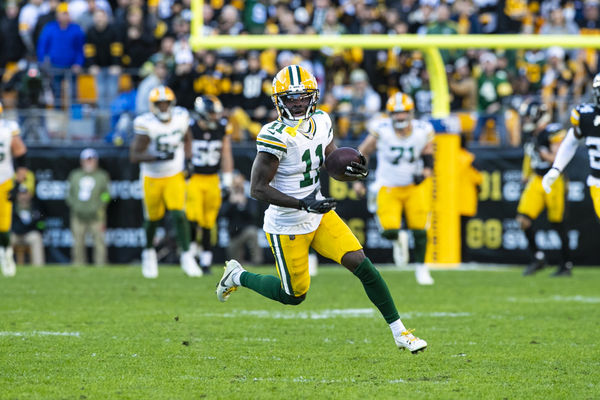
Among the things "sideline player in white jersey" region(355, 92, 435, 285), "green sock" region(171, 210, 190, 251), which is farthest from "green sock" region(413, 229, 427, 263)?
"green sock" region(171, 210, 190, 251)

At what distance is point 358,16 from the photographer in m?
14.2

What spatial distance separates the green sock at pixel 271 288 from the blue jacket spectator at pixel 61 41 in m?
8.53

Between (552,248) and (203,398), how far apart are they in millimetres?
9085

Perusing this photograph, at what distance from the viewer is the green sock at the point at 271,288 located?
561cm

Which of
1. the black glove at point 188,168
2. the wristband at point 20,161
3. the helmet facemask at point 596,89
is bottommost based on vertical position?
the black glove at point 188,168

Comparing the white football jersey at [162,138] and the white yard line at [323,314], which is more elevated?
the white football jersey at [162,138]

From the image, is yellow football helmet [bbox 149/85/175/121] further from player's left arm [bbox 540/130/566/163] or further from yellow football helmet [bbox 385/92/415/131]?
player's left arm [bbox 540/130/566/163]

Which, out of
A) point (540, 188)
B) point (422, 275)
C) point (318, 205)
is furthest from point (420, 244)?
point (318, 205)

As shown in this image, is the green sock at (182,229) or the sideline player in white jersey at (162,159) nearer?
the sideline player in white jersey at (162,159)

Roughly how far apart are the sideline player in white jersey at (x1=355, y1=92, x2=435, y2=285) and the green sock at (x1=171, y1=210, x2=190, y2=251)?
1.90 meters

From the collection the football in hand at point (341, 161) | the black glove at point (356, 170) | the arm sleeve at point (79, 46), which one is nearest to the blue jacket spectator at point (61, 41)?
the arm sleeve at point (79, 46)

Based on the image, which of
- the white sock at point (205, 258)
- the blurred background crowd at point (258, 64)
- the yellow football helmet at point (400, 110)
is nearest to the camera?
the yellow football helmet at point (400, 110)

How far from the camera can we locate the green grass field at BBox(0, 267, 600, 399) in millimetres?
4398

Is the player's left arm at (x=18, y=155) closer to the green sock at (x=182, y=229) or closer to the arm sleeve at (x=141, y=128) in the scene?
the arm sleeve at (x=141, y=128)
